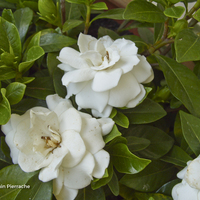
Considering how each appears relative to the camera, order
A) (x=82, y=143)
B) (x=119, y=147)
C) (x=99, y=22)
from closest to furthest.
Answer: (x=82, y=143) < (x=119, y=147) < (x=99, y=22)

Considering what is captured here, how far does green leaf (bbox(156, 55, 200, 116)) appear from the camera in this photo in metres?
0.70

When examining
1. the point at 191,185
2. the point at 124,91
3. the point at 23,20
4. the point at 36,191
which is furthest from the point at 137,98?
the point at 23,20

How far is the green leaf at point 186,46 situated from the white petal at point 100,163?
1.18 ft

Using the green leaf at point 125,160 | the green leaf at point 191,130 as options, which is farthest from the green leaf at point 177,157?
the green leaf at point 125,160

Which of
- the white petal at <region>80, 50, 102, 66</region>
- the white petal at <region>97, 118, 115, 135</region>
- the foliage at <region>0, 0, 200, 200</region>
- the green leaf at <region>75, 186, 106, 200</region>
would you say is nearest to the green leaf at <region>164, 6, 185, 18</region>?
the foliage at <region>0, 0, 200, 200</region>

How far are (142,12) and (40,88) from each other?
0.46m

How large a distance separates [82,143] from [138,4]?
51 centimetres

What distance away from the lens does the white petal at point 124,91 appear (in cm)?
59

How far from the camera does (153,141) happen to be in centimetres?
85

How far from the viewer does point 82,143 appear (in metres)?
0.54

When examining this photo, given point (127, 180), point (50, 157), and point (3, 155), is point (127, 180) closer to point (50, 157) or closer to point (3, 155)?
point (50, 157)

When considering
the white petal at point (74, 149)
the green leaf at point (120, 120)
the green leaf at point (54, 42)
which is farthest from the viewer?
the green leaf at point (54, 42)

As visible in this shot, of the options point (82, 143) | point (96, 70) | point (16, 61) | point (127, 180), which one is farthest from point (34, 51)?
point (127, 180)

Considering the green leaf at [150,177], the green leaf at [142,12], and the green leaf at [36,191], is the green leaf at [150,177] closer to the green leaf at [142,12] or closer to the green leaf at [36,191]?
the green leaf at [36,191]
